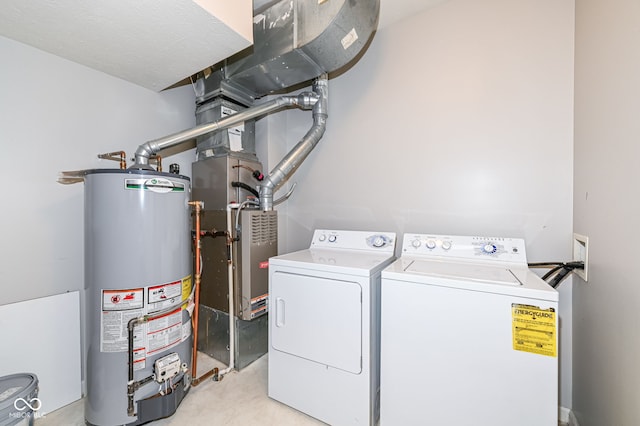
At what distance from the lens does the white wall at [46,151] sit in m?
1.44

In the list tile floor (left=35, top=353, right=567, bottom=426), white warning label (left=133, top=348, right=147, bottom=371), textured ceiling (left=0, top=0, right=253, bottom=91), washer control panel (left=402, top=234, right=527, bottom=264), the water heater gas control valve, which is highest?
textured ceiling (left=0, top=0, right=253, bottom=91)

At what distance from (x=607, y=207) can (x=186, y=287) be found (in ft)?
7.13

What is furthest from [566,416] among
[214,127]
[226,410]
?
[214,127]

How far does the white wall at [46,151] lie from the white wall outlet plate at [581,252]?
2944 millimetres

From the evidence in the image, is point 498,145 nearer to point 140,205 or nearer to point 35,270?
point 140,205

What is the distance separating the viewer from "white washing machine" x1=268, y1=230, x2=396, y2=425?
1.33 metres

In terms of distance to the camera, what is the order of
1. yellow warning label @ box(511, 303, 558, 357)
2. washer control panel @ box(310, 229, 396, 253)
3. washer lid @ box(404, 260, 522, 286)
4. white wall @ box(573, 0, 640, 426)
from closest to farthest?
white wall @ box(573, 0, 640, 426)
yellow warning label @ box(511, 303, 558, 357)
washer lid @ box(404, 260, 522, 286)
washer control panel @ box(310, 229, 396, 253)

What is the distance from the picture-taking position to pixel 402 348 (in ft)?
4.14

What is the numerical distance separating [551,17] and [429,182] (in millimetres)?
1112

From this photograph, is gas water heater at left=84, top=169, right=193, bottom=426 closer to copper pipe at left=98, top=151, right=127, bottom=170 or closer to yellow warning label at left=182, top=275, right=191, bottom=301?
yellow warning label at left=182, top=275, right=191, bottom=301

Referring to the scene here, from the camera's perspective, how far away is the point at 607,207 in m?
1.05

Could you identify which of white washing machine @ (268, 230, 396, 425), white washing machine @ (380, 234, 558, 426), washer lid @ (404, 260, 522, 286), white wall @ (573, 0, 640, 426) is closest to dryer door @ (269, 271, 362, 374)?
white washing machine @ (268, 230, 396, 425)

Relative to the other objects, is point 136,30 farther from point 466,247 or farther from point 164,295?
point 466,247

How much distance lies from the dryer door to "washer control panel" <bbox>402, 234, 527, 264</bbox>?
63 centimetres
